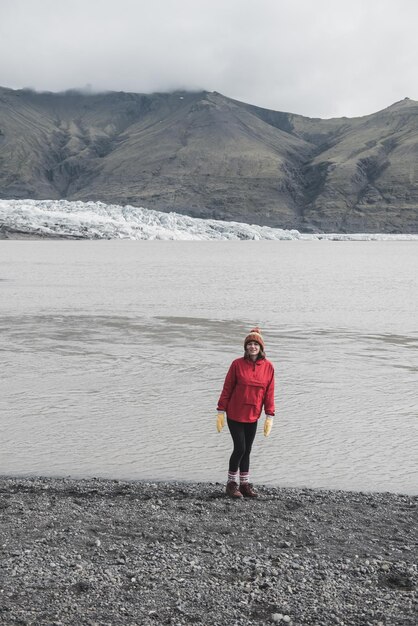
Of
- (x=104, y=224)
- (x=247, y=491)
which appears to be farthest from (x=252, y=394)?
(x=104, y=224)

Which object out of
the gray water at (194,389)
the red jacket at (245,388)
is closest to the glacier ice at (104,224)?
the gray water at (194,389)

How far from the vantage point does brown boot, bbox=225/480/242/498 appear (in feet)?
24.5

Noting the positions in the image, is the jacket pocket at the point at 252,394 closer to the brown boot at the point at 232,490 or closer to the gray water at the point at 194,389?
the brown boot at the point at 232,490

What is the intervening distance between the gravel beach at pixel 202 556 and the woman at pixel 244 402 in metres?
0.26

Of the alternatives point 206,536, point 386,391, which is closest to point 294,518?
point 206,536

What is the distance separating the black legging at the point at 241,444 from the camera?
7633 mm

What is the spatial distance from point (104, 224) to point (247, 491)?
127 m

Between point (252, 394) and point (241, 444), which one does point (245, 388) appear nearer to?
point (252, 394)

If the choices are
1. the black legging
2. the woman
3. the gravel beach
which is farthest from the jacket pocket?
the gravel beach

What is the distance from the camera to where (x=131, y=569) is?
5.61 metres

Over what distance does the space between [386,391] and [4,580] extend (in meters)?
8.92

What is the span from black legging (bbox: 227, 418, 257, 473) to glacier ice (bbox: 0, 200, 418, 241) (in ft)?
401

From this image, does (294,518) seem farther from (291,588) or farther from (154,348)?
(154,348)

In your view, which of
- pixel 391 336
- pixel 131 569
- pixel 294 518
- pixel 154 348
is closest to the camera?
pixel 131 569
